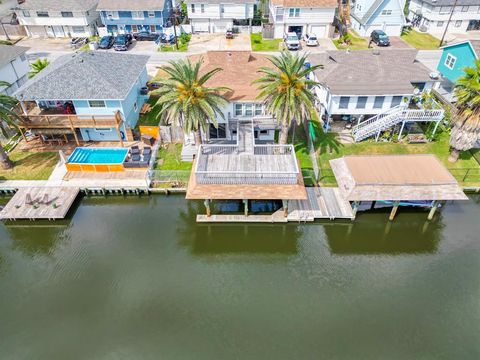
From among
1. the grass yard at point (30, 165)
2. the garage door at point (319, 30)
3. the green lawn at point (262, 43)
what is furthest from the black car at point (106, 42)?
the garage door at point (319, 30)

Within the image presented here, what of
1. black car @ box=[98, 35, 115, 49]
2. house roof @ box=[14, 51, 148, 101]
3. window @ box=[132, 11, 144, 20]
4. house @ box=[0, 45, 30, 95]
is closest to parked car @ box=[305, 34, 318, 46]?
window @ box=[132, 11, 144, 20]

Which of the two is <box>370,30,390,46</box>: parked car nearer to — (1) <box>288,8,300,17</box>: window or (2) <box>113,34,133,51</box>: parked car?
(1) <box>288,8,300,17</box>: window

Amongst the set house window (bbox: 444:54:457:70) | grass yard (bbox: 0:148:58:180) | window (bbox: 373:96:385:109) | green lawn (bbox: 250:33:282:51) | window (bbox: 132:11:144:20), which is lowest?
grass yard (bbox: 0:148:58:180)

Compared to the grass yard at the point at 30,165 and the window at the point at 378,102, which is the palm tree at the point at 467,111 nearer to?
the window at the point at 378,102

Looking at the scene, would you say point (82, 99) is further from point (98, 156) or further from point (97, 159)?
point (97, 159)

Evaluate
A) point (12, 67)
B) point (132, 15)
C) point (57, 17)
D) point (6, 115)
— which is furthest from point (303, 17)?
point (6, 115)

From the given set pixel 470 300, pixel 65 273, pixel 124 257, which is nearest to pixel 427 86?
pixel 470 300

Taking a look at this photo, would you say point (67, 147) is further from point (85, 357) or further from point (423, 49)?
point (423, 49)
